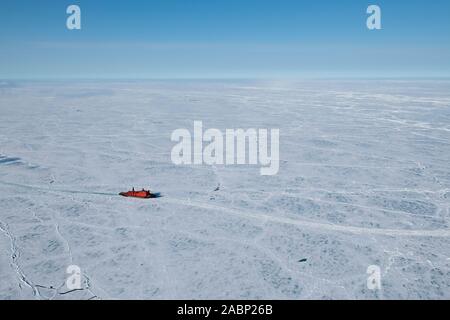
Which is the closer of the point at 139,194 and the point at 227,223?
the point at 227,223

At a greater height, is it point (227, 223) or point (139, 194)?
point (139, 194)

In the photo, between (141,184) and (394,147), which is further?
(394,147)

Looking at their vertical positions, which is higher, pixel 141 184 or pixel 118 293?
pixel 141 184

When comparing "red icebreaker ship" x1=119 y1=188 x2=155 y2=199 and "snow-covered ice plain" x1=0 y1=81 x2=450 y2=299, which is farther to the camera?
"red icebreaker ship" x1=119 y1=188 x2=155 y2=199

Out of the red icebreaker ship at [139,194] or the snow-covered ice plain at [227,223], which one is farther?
the red icebreaker ship at [139,194]
